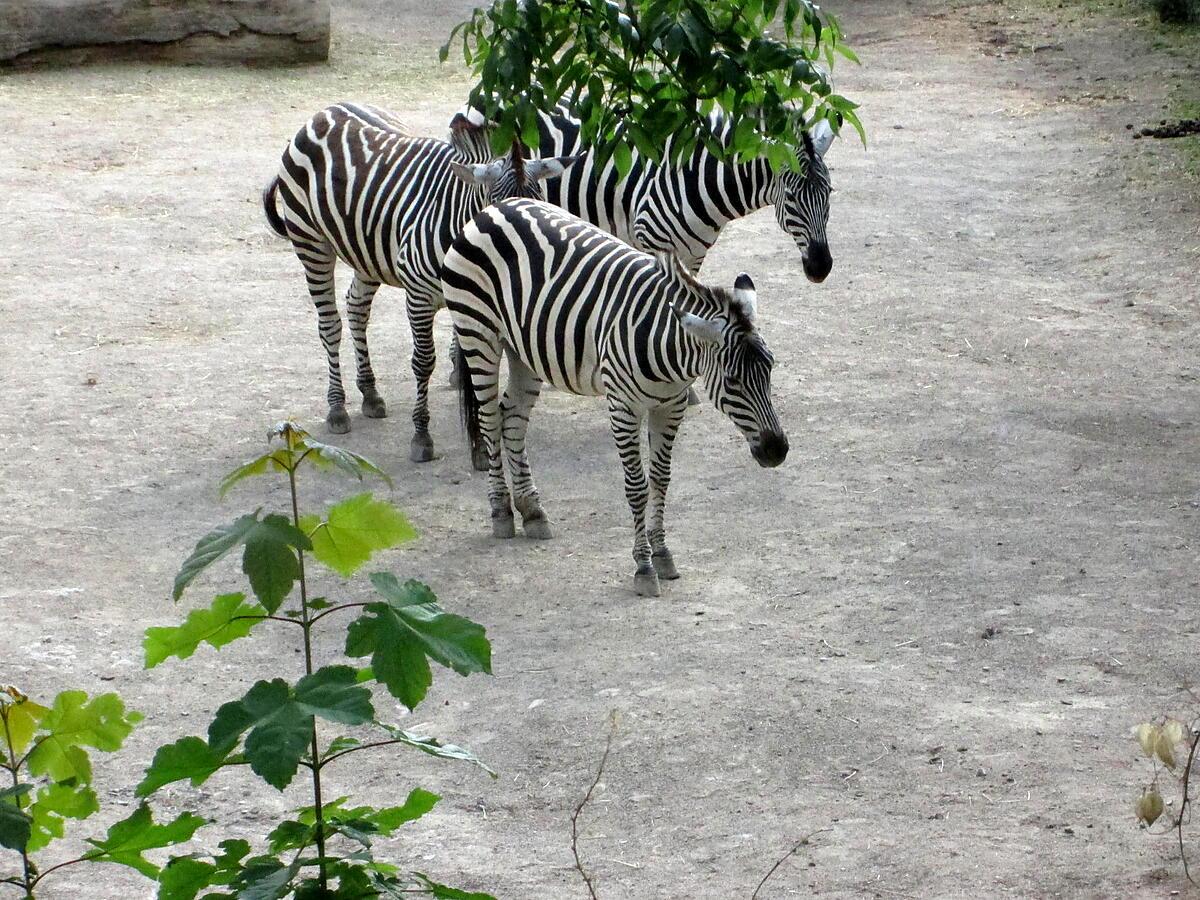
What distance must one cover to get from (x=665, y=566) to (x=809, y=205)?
8.27 feet

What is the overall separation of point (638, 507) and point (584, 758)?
144cm

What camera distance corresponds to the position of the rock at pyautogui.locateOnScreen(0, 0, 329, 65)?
1455 centimetres

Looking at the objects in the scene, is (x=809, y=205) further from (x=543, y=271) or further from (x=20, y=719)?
(x=20, y=719)

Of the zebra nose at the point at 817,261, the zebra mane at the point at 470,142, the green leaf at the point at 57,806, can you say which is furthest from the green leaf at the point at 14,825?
the zebra nose at the point at 817,261

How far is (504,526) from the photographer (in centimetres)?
670

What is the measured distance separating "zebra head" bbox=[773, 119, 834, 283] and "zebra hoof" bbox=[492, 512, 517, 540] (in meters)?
2.35

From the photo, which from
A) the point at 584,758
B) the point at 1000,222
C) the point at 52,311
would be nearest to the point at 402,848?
the point at 584,758

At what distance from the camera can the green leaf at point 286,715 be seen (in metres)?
1.88

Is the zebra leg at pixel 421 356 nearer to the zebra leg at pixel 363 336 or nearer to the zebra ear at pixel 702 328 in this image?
the zebra leg at pixel 363 336

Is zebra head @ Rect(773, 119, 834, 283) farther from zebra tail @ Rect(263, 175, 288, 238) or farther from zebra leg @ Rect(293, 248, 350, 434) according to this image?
zebra tail @ Rect(263, 175, 288, 238)

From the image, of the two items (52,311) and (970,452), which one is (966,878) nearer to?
(970,452)

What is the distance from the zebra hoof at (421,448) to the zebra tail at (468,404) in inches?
11.1

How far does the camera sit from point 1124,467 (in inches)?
282

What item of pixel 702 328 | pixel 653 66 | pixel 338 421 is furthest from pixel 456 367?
pixel 653 66
